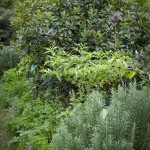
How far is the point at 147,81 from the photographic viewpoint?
2.69 metres

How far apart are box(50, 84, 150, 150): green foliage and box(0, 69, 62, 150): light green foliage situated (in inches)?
48.2

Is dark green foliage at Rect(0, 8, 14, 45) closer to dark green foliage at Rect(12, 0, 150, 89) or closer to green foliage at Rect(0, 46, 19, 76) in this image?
green foliage at Rect(0, 46, 19, 76)

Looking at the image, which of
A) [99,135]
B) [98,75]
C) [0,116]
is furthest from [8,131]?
[99,135]

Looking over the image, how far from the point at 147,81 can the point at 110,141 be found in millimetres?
1240

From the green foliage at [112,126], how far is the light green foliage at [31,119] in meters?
1.22

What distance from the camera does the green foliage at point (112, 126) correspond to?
1.65 metres

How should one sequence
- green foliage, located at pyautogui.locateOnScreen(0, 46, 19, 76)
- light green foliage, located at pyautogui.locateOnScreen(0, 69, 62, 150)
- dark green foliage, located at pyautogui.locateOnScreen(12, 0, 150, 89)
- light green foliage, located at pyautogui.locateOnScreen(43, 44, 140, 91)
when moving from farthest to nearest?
green foliage, located at pyautogui.locateOnScreen(0, 46, 19, 76) < dark green foliage, located at pyautogui.locateOnScreen(12, 0, 150, 89) < light green foliage, located at pyautogui.locateOnScreen(0, 69, 62, 150) < light green foliage, located at pyautogui.locateOnScreen(43, 44, 140, 91)

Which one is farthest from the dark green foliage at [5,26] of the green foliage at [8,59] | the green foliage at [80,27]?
the green foliage at [80,27]

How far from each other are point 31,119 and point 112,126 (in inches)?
84.3

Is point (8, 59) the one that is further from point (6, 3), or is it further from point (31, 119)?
point (6, 3)

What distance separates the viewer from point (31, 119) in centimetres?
Result: 367

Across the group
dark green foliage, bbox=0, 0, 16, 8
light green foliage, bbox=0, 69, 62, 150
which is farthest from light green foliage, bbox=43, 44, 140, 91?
dark green foliage, bbox=0, 0, 16, 8

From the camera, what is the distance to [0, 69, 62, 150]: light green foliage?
3.16 metres

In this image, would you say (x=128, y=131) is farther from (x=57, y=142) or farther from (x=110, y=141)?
(x=57, y=142)
